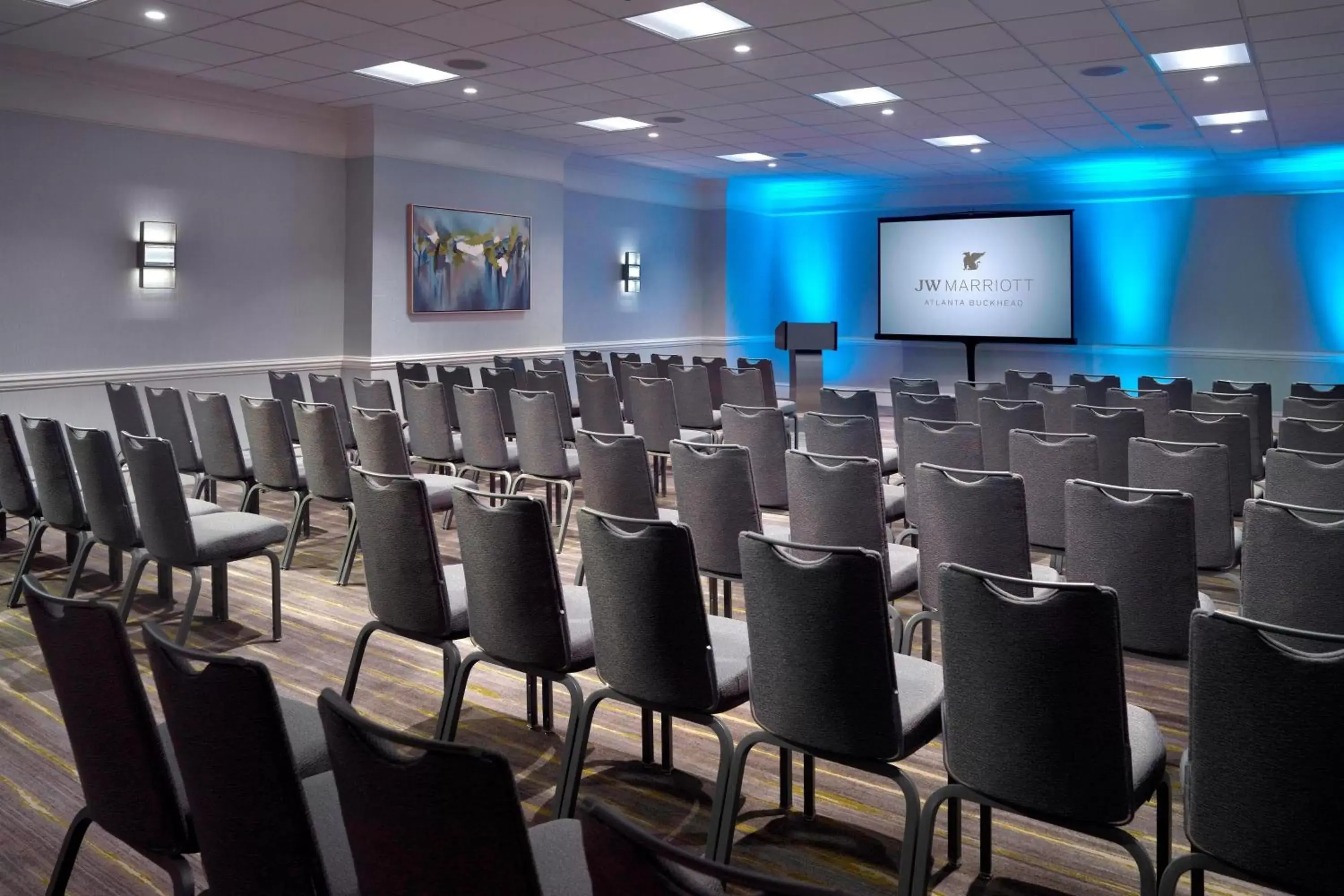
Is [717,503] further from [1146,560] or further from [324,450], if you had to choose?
[324,450]

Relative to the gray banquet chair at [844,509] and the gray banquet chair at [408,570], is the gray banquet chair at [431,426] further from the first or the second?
the gray banquet chair at [408,570]

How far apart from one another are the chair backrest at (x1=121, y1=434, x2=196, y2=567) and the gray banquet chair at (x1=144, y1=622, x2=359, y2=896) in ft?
8.09

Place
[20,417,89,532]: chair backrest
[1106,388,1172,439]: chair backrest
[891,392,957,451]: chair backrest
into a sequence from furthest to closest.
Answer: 1. [1106,388,1172,439]: chair backrest
2. [891,392,957,451]: chair backrest
3. [20,417,89,532]: chair backrest

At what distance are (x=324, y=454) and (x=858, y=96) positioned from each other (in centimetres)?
594

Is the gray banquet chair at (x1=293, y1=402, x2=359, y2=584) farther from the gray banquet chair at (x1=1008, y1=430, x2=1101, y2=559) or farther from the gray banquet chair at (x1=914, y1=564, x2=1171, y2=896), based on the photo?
the gray banquet chair at (x1=914, y1=564, x2=1171, y2=896)

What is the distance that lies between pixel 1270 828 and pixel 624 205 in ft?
42.3

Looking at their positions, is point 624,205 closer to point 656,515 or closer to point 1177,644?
point 656,515

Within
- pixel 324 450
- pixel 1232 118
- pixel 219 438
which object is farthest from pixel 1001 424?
pixel 1232 118

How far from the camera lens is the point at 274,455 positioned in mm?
5402

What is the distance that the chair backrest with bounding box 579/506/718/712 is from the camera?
2.50m

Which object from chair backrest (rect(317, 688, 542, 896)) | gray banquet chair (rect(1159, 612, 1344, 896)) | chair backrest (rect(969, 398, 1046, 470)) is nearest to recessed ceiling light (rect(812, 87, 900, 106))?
chair backrest (rect(969, 398, 1046, 470))

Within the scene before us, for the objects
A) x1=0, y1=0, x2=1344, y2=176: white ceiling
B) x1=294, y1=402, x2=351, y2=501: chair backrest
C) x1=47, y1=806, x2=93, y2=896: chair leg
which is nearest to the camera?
x1=47, y1=806, x2=93, y2=896: chair leg

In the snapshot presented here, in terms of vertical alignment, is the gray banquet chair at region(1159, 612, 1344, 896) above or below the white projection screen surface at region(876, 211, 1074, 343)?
below

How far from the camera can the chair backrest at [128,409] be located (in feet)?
19.4
